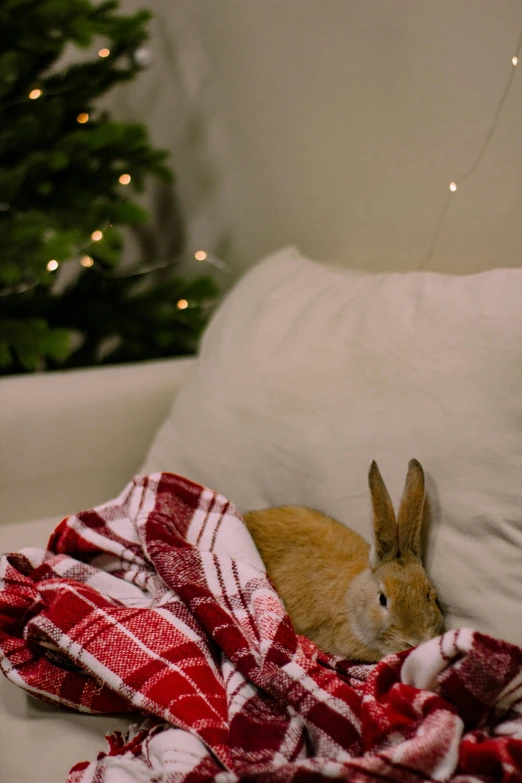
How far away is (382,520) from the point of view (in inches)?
30.9

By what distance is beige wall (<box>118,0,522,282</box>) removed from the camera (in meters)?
1.10

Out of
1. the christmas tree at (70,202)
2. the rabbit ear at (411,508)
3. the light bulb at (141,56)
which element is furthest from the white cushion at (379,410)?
the light bulb at (141,56)

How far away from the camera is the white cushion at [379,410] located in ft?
2.49

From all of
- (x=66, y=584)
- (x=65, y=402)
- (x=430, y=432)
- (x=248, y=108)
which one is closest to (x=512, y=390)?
(x=430, y=432)

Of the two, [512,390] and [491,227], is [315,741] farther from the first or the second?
[491,227]

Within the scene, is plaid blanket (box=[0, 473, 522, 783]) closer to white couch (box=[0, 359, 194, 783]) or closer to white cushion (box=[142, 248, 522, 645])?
white cushion (box=[142, 248, 522, 645])

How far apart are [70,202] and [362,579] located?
1262 millimetres

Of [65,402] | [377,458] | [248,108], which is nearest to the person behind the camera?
[377,458]

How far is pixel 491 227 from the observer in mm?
1097

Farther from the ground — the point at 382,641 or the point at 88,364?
the point at 88,364

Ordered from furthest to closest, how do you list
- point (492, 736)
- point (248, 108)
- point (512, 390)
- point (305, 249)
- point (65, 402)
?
point (248, 108) → point (305, 249) → point (65, 402) → point (512, 390) → point (492, 736)

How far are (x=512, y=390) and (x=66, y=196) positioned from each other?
130cm

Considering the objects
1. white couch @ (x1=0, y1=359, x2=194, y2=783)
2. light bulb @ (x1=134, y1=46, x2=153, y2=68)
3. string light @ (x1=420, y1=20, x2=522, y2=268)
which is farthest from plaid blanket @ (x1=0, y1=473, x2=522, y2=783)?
light bulb @ (x1=134, y1=46, x2=153, y2=68)

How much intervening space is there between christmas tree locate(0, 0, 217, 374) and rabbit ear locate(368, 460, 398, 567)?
0.88 metres
